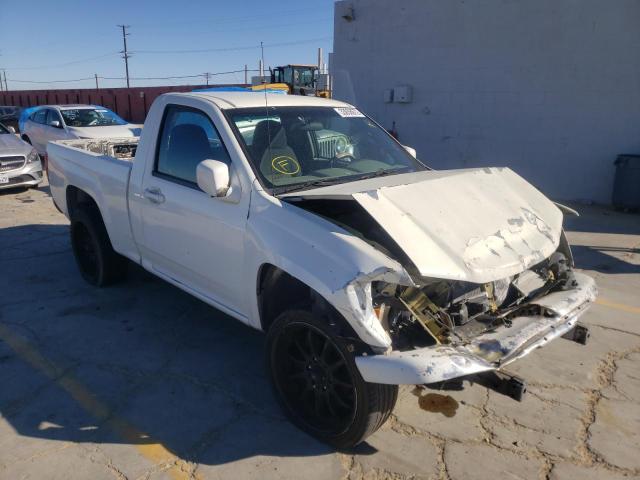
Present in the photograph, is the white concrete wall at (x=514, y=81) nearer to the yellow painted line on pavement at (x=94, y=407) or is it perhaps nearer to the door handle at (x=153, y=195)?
the door handle at (x=153, y=195)

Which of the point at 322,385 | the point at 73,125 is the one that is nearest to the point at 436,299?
the point at 322,385

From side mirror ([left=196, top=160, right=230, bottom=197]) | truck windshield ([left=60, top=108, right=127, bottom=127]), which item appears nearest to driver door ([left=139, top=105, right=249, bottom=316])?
side mirror ([left=196, top=160, right=230, bottom=197])

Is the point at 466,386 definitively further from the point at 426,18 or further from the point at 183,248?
the point at 426,18

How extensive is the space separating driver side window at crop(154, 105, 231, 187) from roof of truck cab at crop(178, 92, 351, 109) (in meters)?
0.17

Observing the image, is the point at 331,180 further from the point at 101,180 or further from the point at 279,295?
the point at 101,180

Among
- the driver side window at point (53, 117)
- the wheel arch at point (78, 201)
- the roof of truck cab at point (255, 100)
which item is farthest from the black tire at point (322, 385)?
the driver side window at point (53, 117)

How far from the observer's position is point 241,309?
3.46 m

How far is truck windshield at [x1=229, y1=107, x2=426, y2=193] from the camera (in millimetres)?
3555

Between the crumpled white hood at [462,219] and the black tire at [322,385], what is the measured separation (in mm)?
647

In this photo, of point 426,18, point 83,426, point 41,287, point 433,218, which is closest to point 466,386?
point 433,218

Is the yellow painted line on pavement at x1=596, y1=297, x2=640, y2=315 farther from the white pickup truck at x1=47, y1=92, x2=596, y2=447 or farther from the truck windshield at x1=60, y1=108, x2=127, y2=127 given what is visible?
the truck windshield at x1=60, y1=108, x2=127, y2=127

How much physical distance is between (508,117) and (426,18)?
2841 mm

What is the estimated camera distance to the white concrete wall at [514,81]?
950 cm

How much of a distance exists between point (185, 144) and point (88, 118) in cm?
1023
